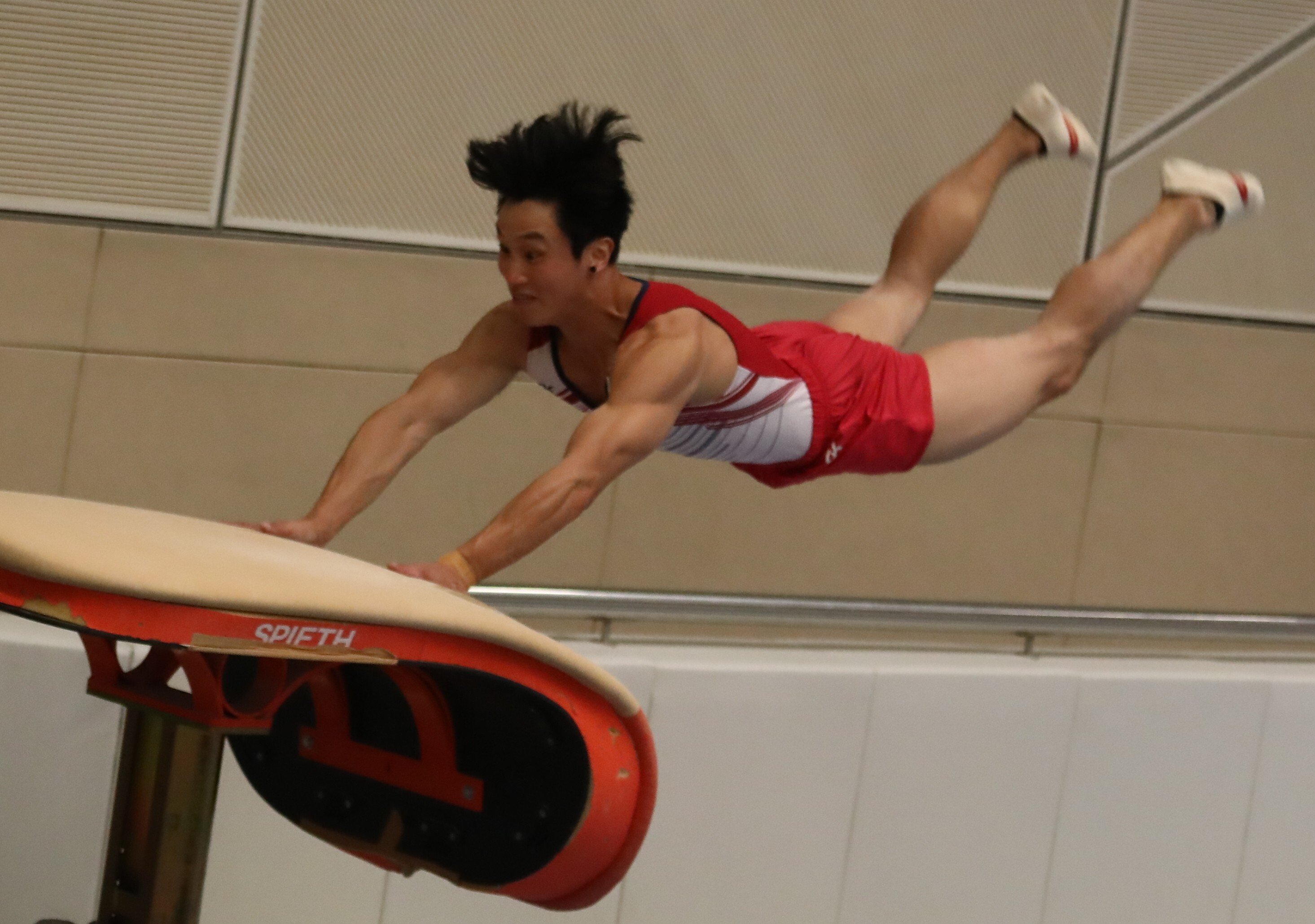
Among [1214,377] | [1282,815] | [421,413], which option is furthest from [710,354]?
[1214,377]

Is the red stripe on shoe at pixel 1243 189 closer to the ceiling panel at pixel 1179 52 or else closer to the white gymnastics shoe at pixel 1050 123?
the white gymnastics shoe at pixel 1050 123

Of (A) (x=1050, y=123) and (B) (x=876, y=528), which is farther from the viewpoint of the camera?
(B) (x=876, y=528)

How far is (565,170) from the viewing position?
85.4 inches

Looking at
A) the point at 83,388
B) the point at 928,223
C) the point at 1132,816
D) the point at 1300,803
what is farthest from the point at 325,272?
the point at 1300,803

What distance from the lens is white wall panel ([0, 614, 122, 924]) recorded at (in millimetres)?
1979

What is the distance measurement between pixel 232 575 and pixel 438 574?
528 millimetres

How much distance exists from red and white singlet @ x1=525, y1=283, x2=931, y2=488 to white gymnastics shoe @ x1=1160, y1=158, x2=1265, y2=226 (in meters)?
0.69

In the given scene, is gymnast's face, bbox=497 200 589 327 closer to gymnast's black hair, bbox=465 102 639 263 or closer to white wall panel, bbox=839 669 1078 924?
gymnast's black hair, bbox=465 102 639 263

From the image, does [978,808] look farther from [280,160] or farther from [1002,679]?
[280,160]

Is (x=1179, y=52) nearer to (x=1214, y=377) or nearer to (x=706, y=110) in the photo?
(x=1214, y=377)

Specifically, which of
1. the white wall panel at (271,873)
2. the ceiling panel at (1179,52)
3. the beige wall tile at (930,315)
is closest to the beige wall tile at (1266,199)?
the ceiling panel at (1179,52)

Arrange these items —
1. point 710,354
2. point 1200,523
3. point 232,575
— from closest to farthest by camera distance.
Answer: point 232,575 → point 710,354 → point 1200,523

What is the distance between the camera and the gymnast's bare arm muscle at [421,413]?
7.48 ft

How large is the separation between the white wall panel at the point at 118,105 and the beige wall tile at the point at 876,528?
142 cm
